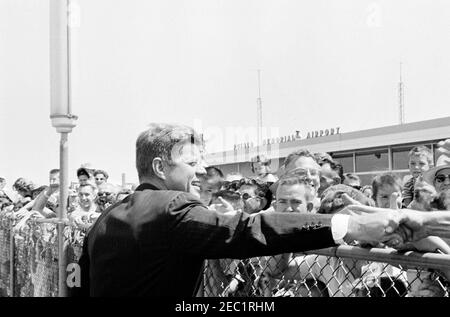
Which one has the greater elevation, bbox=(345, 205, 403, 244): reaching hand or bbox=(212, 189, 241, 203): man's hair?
bbox=(212, 189, 241, 203): man's hair

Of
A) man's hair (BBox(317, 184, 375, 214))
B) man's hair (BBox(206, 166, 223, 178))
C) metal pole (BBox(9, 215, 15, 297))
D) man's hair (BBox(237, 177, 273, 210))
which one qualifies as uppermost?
man's hair (BBox(206, 166, 223, 178))

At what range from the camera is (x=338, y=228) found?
1936mm

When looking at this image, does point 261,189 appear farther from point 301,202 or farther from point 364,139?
point 364,139

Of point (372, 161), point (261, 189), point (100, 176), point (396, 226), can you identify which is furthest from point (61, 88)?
point (372, 161)

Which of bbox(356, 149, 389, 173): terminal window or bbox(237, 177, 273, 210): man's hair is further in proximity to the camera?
bbox(356, 149, 389, 173): terminal window

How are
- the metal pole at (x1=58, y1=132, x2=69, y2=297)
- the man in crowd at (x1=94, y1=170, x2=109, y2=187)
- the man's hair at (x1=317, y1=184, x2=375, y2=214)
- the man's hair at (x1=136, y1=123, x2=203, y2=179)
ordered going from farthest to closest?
the man in crowd at (x1=94, y1=170, x2=109, y2=187), the metal pole at (x1=58, y1=132, x2=69, y2=297), the man's hair at (x1=317, y1=184, x2=375, y2=214), the man's hair at (x1=136, y1=123, x2=203, y2=179)

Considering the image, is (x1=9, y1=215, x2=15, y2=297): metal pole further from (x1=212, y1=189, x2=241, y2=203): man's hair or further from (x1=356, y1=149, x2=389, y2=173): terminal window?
(x1=356, y1=149, x2=389, y2=173): terminal window

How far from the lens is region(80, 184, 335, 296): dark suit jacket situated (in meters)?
1.96

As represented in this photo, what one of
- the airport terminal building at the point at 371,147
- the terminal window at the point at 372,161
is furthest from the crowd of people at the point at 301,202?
the terminal window at the point at 372,161

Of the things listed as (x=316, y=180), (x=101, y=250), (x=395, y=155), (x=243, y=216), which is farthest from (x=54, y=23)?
(x=395, y=155)

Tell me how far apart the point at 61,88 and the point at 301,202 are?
1928mm

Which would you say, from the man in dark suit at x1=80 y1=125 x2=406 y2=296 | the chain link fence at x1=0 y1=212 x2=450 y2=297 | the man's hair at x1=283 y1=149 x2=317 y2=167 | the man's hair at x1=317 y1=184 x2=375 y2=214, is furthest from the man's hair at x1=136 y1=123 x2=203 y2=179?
the man's hair at x1=283 y1=149 x2=317 y2=167

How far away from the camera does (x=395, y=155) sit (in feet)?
72.0

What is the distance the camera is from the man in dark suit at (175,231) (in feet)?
6.38
